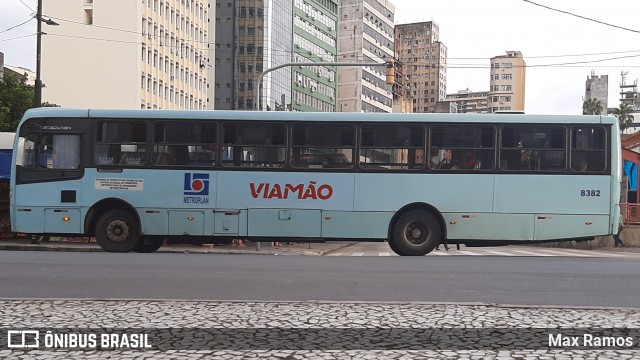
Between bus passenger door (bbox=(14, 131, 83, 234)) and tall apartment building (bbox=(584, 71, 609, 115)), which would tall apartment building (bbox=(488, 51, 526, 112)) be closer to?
tall apartment building (bbox=(584, 71, 609, 115))

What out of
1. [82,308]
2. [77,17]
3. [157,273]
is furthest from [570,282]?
[77,17]

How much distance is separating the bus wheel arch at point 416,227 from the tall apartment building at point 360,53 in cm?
10975

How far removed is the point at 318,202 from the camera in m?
15.8

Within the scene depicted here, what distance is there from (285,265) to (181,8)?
81495 mm

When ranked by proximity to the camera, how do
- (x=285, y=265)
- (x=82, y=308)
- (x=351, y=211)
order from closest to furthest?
(x=82, y=308) → (x=285, y=265) → (x=351, y=211)

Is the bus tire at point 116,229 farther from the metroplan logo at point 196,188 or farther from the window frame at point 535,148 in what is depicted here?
the window frame at point 535,148

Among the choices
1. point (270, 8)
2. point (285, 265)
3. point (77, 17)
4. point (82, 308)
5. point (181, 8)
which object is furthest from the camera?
point (270, 8)

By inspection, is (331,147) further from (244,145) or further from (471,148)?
(471,148)

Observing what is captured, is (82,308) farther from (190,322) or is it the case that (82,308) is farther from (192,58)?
(192,58)

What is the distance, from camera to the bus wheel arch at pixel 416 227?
15.8m

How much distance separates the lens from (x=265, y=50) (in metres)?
106

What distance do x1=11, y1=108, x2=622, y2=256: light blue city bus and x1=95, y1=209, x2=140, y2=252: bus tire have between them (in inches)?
1.3

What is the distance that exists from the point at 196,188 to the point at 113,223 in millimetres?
2089

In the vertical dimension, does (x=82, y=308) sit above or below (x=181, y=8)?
below
